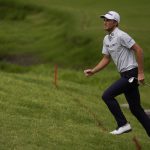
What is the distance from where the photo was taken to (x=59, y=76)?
3183cm

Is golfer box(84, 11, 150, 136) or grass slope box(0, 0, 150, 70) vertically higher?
golfer box(84, 11, 150, 136)

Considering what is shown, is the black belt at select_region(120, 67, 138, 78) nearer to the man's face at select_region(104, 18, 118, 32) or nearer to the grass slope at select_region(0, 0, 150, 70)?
the man's face at select_region(104, 18, 118, 32)

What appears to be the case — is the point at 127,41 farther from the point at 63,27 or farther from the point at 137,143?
the point at 63,27

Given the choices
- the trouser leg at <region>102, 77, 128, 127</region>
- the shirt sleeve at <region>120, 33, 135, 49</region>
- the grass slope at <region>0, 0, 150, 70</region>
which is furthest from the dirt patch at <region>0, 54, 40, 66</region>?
the shirt sleeve at <region>120, 33, 135, 49</region>

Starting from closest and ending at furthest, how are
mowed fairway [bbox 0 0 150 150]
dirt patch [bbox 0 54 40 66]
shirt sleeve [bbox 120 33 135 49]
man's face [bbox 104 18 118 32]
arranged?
1. shirt sleeve [bbox 120 33 135 49]
2. man's face [bbox 104 18 118 32]
3. mowed fairway [bbox 0 0 150 150]
4. dirt patch [bbox 0 54 40 66]

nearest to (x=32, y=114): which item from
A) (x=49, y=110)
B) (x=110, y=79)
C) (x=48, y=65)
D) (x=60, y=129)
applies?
(x=49, y=110)

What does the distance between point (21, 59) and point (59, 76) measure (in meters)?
7.38

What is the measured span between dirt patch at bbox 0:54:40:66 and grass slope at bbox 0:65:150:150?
1367 centimetres

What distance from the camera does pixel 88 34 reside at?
39250 mm

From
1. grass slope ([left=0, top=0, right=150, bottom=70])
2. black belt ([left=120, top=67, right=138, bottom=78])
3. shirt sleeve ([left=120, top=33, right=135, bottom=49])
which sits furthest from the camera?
grass slope ([left=0, top=0, right=150, bottom=70])

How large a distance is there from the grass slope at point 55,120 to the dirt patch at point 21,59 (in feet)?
44.9

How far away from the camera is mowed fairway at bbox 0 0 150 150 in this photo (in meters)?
12.6

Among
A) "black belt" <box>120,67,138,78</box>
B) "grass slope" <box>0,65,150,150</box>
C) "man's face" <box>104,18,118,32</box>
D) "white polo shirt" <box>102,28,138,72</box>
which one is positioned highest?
"man's face" <box>104,18,118,32</box>

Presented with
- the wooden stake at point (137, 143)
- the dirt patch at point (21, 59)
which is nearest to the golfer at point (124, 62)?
the wooden stake at point (137, 143)
